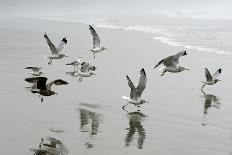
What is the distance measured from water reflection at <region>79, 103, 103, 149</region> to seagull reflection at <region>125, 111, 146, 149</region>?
2.07 ft

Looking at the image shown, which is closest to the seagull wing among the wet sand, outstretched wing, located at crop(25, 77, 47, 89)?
the wet sand

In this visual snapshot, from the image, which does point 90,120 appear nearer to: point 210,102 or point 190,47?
point 210,102

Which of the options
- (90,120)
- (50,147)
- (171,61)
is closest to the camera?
(50,147)

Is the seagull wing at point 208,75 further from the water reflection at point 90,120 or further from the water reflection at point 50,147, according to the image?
the water reflection at point 50,147

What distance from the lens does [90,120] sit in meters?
11.3

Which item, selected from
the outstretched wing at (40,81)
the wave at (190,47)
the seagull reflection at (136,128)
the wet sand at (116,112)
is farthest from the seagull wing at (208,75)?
the wave at (190,47)

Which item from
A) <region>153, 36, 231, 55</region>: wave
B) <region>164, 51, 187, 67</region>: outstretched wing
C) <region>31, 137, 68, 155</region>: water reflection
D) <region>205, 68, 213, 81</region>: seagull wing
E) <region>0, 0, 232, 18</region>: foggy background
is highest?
<region>0, 0, 232, 18</region>: foggy background

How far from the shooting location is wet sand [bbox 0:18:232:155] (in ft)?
31.7

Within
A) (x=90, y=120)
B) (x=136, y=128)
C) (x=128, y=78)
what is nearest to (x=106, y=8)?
(x=128, y=78)

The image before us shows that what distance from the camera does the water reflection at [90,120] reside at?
994 cm

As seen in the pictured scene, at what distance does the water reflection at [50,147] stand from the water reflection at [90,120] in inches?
18.6

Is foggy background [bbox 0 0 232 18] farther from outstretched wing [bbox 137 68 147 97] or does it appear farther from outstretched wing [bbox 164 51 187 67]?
outstretched wing [bbox 137 68 147 97]

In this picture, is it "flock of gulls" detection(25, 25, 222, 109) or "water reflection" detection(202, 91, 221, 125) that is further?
"water reflection" detection(202, 91, 221, 125)

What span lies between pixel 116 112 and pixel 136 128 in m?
1.37
